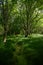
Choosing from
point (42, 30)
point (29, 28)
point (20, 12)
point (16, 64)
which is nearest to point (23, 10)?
point (20, 12)

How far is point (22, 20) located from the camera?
3369cm

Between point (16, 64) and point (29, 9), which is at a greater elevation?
point (16, 64)

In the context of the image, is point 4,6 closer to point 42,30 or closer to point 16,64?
point 16,64

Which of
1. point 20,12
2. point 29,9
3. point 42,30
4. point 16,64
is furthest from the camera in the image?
point 42,30

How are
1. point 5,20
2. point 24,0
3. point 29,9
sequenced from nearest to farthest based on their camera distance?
point 5,20
point 24,0
point 29,9

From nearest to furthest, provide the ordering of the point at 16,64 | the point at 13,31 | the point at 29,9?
1. the point at 16,64
2. the point at 29,9
3. the point at 13,31

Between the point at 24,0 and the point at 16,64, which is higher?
the point at 16,64

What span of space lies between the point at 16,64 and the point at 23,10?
25167 millimetres

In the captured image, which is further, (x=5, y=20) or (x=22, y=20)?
(x=22, y=20)

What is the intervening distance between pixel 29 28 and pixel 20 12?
12.4ft

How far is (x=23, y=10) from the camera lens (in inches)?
1283

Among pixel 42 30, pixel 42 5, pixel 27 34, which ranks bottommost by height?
pixel 42 30

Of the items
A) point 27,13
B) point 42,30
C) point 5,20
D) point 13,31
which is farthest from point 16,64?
point 42,30

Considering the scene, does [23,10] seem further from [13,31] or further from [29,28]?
[13,31]
